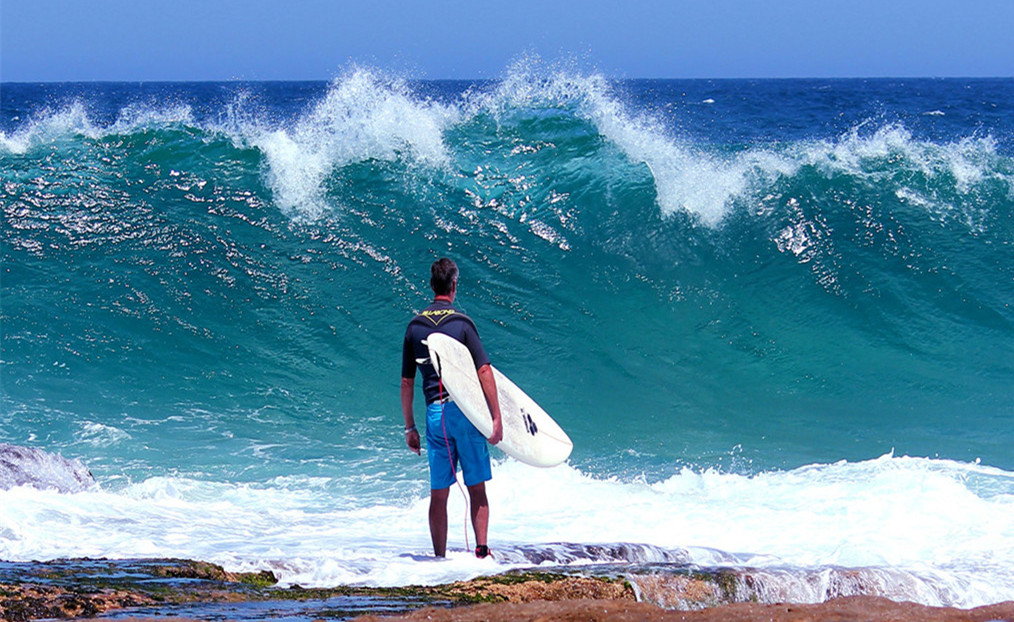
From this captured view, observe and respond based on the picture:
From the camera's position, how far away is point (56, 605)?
3.42 meters

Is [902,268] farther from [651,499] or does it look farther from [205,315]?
[205,315]

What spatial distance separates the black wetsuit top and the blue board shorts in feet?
0.34

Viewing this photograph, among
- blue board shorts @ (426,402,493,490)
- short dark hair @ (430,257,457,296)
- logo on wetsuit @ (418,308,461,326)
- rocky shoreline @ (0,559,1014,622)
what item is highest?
short dark hair @ (430,257,457,296)

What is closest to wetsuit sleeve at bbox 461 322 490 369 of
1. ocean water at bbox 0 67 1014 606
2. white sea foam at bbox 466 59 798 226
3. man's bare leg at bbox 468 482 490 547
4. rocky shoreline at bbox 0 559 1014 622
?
man's bare leg at bbox 468 482 490 547

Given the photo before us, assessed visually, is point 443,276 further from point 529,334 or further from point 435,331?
point 529,334

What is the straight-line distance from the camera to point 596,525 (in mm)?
6156

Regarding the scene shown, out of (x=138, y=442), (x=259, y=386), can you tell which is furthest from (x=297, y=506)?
(x=259, y=386)

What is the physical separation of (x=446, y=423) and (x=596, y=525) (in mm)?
1725

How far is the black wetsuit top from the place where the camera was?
484cm

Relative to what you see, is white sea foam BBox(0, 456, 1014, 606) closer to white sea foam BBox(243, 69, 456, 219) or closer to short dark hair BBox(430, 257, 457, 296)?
short dark hair BBox(430, 257, 457, 296)

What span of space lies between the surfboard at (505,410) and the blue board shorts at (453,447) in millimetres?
79

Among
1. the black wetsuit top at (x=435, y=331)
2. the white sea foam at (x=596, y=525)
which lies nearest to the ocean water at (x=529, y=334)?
the white sea foam at (x=596, y=525)

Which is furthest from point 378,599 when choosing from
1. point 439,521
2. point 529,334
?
point 529,334

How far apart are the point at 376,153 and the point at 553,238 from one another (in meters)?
3.05
